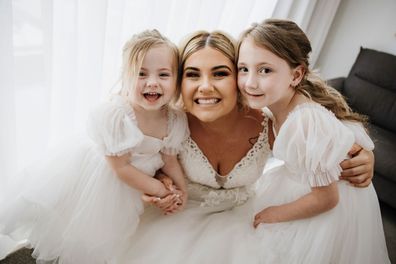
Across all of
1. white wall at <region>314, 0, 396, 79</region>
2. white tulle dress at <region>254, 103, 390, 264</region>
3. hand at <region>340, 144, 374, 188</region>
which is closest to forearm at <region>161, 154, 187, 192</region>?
white tulle dress at <region>254, 103, 390, 264</region>

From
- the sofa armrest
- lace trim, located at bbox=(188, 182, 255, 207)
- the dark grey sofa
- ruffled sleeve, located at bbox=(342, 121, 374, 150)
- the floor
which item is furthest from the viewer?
the sofa armrest

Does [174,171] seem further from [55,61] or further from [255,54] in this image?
[55,61]

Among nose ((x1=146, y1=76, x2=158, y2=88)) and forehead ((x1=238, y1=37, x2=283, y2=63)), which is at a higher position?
forehead ((x1=238, y1=37, x2=283, y2=63))

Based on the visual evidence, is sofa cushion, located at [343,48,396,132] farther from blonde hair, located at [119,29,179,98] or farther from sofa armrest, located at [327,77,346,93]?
blonde hair, located at [119,29,179,98]

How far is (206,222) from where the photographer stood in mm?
1167

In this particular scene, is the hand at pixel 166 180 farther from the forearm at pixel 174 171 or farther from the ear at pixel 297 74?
the ear at pixel 297 74

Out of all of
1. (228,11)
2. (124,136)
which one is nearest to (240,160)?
(124,136)

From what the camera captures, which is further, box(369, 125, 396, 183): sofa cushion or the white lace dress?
box(369, 125, 396, 183): sofa cushion

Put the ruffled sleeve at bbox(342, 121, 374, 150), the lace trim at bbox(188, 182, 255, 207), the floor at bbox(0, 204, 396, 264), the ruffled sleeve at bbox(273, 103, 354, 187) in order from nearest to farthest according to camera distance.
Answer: the ruffled sleeve at bbox(273, 103, 354, 187) → the ruffled sleeve at bbox(342, 121, 374, 150) → the lace trim at bbox(188, 182, 255, 207) → the floor at bbox(0, 204, 396, 264)

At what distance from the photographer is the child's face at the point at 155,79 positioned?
1.01 m

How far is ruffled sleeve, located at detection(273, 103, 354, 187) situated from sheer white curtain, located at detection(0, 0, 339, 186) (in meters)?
0.84

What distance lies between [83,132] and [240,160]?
24.2 inches

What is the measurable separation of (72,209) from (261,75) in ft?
2.60

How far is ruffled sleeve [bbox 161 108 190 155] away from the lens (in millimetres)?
1138
